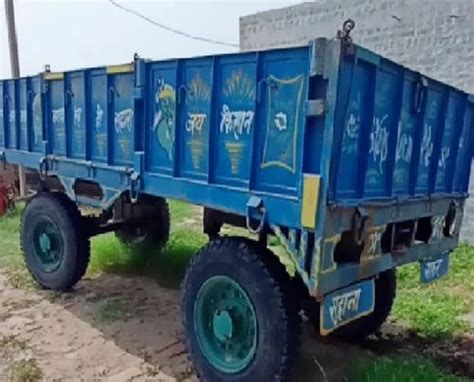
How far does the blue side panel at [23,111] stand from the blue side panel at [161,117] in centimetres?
224

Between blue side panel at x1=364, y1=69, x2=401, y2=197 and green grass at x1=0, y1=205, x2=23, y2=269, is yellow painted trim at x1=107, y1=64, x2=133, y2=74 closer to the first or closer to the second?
blue side panel at x1=364, y1=69, x2=401, y2=197

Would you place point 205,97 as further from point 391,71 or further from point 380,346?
point 380,346

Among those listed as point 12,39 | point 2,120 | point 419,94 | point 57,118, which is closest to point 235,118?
point 419,94

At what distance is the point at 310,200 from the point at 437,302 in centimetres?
315

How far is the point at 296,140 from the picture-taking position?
10.4ft

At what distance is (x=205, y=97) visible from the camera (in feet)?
12.3

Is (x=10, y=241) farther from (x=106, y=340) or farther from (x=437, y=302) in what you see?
(x=437, y=302)

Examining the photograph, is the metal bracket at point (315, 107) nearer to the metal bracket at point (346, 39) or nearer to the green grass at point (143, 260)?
the metal bracket at point (346, 39)

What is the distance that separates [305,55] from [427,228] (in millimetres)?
1853

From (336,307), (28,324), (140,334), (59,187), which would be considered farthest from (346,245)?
(59,187)

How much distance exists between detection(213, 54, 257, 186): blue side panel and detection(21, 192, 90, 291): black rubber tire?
2.27 m

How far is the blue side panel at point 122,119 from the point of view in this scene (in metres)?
4.47

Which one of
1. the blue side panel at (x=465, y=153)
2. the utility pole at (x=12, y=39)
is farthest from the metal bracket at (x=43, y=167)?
the utility pole at (x=12, y=39)

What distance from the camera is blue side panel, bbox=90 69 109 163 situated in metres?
4.82
